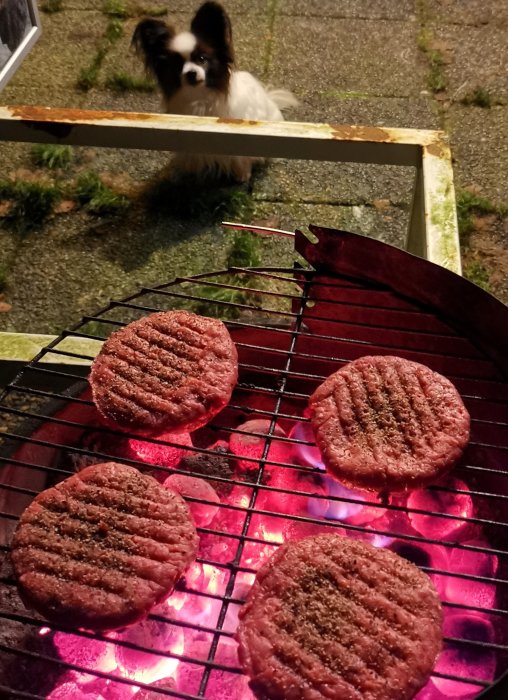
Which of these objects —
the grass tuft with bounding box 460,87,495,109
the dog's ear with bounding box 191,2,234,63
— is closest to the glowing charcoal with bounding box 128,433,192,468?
the dog's ear with bounding box 191,2,234,63

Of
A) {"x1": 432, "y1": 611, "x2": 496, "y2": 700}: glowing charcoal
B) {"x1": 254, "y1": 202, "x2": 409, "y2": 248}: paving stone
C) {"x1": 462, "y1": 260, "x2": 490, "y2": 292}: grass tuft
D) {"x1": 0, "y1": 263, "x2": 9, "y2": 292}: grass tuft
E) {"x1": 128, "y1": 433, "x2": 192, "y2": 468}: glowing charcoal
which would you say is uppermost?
{"x1": 254, "y1": 202, "x2": 409, "y2": 248}: paving stone

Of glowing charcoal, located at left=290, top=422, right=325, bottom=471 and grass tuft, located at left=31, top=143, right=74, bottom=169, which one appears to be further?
grass tuft, located at left=31, top=143, right=74, bottom=169

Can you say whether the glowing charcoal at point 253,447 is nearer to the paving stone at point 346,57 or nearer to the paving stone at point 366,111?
the paving stone at point 366,111

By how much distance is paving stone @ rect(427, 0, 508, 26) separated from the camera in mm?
6398

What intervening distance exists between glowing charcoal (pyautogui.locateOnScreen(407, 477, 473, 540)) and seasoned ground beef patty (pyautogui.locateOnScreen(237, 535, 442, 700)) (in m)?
0.53

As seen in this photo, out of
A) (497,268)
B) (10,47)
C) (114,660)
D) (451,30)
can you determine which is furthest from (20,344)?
(451,30)

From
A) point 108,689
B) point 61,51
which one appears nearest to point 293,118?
point 61,51

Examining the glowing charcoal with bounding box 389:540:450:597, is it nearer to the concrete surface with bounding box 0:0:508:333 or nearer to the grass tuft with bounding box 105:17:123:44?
the concrete surface with bounding box 0:0:508:333

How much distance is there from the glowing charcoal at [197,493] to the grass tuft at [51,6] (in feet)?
19.6

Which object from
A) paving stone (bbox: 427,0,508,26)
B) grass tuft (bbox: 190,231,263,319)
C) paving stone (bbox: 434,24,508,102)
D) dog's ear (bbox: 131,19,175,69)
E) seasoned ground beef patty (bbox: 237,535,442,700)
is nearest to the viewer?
seasoned ground beef patty (bbox: 237,535,442,700)

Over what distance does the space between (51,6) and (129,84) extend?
1729 millimetres

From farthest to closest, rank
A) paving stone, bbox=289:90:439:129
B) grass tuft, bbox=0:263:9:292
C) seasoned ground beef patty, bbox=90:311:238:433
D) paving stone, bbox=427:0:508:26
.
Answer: paving stone, bbox=427:0:508:26
paving stone, bbox=289:90:439:129
grass tuft, bbox=0:263:9:292
seasoned ground beef patty, bbox=90:311:238:433

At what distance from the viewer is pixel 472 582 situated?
7.12 feet

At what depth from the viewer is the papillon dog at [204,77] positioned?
452 cm
